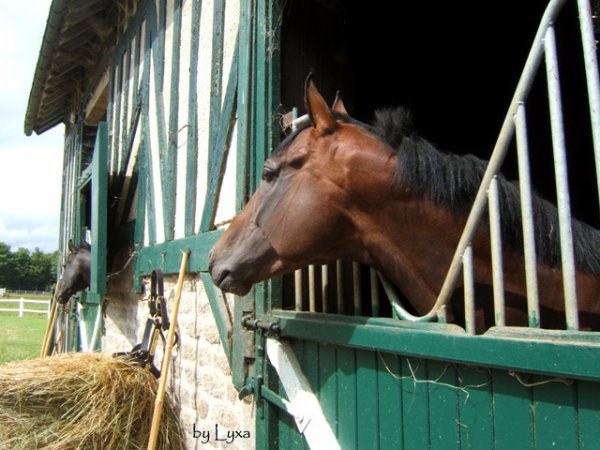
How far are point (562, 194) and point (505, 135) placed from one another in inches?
10.9

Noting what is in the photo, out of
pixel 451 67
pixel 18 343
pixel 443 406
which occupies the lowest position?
pixel 18 343

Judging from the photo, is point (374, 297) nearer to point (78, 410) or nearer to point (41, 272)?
point (78, 410)

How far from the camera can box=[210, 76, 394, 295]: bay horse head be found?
1989 millimetres

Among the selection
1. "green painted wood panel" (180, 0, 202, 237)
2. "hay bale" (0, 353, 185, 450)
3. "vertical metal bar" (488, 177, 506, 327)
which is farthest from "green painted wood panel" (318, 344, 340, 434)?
"hay bale" (0, 353, 185, 450)

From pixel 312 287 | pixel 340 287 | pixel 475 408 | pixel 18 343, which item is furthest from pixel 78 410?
pixel 18 343

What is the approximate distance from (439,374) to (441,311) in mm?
214

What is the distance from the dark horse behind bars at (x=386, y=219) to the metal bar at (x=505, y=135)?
0.25 metres

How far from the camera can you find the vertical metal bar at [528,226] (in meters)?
1.29

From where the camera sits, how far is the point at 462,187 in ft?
6.00

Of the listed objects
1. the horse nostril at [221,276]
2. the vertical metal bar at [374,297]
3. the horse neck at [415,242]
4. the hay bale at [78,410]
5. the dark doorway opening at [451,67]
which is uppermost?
the dark doorway opening at [451,67]

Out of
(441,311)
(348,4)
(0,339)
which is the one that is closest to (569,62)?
(348,4)

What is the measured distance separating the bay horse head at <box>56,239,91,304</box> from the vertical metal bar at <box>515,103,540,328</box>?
653cm

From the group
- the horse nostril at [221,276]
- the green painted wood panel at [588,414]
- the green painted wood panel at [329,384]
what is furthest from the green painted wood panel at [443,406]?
the horse nostril at [221,276]

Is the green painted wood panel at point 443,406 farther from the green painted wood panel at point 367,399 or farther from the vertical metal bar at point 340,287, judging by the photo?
the vertical metal bar at point 340,287
